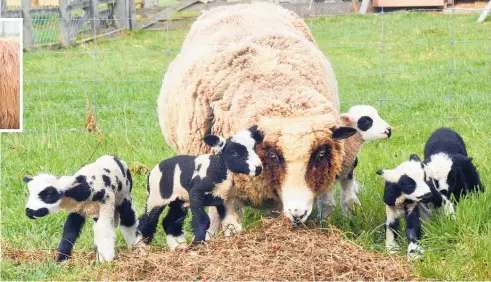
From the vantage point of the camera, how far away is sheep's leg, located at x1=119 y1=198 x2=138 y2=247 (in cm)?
554

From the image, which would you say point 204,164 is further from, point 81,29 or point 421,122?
point 81,29

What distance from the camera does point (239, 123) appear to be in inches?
214

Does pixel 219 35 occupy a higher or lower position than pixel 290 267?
higher

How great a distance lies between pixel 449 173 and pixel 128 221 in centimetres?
234

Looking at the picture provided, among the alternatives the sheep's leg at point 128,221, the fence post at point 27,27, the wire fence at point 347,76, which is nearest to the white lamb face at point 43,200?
the sheep's leg at point 128,221

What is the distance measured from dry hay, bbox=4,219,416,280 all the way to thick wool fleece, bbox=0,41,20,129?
186cm

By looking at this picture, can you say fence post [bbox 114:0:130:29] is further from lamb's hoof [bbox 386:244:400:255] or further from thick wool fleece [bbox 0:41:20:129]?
lamb's hoof [bbox 386:244:400:255]

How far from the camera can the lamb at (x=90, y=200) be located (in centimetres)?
504

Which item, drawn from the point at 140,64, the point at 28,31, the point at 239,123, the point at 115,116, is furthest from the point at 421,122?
the point at 28,31

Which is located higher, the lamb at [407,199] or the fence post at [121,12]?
the fence post at [121,12]

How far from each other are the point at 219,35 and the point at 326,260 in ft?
7.54

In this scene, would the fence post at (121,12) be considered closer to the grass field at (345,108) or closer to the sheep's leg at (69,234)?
the grass field at (345,108)

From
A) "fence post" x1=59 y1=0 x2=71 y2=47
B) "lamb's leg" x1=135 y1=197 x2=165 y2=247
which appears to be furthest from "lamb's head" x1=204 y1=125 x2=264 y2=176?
"fence post" x1=59 y1=0 x2=71 y2=47

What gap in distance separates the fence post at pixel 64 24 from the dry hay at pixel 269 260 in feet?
43.7
